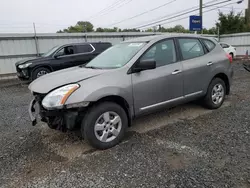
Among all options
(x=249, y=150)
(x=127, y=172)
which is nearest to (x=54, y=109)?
(x=127, y=172)

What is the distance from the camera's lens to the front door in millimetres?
3375

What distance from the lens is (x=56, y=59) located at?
9.05m

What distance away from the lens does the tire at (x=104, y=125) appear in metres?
2.94

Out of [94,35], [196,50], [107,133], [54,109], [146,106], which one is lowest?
[107,133]

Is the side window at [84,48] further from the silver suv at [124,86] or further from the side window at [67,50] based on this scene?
the silver suv at [124,86]

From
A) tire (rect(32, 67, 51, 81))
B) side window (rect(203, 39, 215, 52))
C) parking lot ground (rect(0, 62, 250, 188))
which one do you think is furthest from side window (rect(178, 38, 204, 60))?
tire (rect(32, 67, 51, 81))

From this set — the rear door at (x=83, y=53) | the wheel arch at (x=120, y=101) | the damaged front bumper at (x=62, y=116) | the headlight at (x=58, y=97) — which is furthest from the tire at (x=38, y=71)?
the wheel arch at (x=120, y=101)

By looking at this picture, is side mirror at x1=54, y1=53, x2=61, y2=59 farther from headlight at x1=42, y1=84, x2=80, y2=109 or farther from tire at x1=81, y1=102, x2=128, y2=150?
tire at x1=81, y1=102, x2=128, y2=150

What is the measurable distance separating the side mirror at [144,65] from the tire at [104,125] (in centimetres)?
67

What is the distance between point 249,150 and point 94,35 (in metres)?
12.3

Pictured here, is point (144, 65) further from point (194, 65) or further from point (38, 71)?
point (38, 71)

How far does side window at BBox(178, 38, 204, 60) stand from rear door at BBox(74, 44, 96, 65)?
6118mm

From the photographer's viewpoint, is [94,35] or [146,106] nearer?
[146,106]

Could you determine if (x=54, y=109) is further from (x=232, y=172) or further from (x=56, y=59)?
(x=56, y=59)
